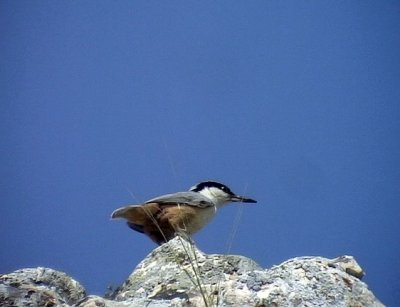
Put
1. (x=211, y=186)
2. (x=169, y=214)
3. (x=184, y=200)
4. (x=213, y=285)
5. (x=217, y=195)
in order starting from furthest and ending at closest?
(x=211, y=186) < (x=217, y=195) < (x=184, y=200) < (x=169, y=214) < (x=213, y=285)

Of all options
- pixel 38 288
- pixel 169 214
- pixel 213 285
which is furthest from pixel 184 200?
pixel 38 288

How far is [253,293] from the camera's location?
324 cm

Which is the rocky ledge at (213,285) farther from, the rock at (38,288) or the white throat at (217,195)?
the white throat at (217,195)

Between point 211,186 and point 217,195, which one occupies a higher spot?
point 211,186

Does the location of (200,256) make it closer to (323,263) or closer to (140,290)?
(140,290)

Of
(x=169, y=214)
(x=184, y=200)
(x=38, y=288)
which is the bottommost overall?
(x=38, y=288)

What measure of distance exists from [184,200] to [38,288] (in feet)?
12.9

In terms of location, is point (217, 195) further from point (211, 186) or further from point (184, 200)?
point (184, 200)

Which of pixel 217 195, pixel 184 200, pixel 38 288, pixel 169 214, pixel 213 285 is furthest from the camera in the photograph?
pixel 217 195

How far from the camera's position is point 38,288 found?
11.0 feet

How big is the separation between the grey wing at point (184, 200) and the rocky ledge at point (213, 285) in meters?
2.69

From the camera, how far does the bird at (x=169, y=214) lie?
22.0ft

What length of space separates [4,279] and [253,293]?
5.30 ft

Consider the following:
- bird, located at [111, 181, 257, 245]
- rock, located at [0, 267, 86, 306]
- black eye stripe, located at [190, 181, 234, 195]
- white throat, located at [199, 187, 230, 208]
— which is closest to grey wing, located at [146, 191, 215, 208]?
bird, located at [111, 181, 257, 245]
